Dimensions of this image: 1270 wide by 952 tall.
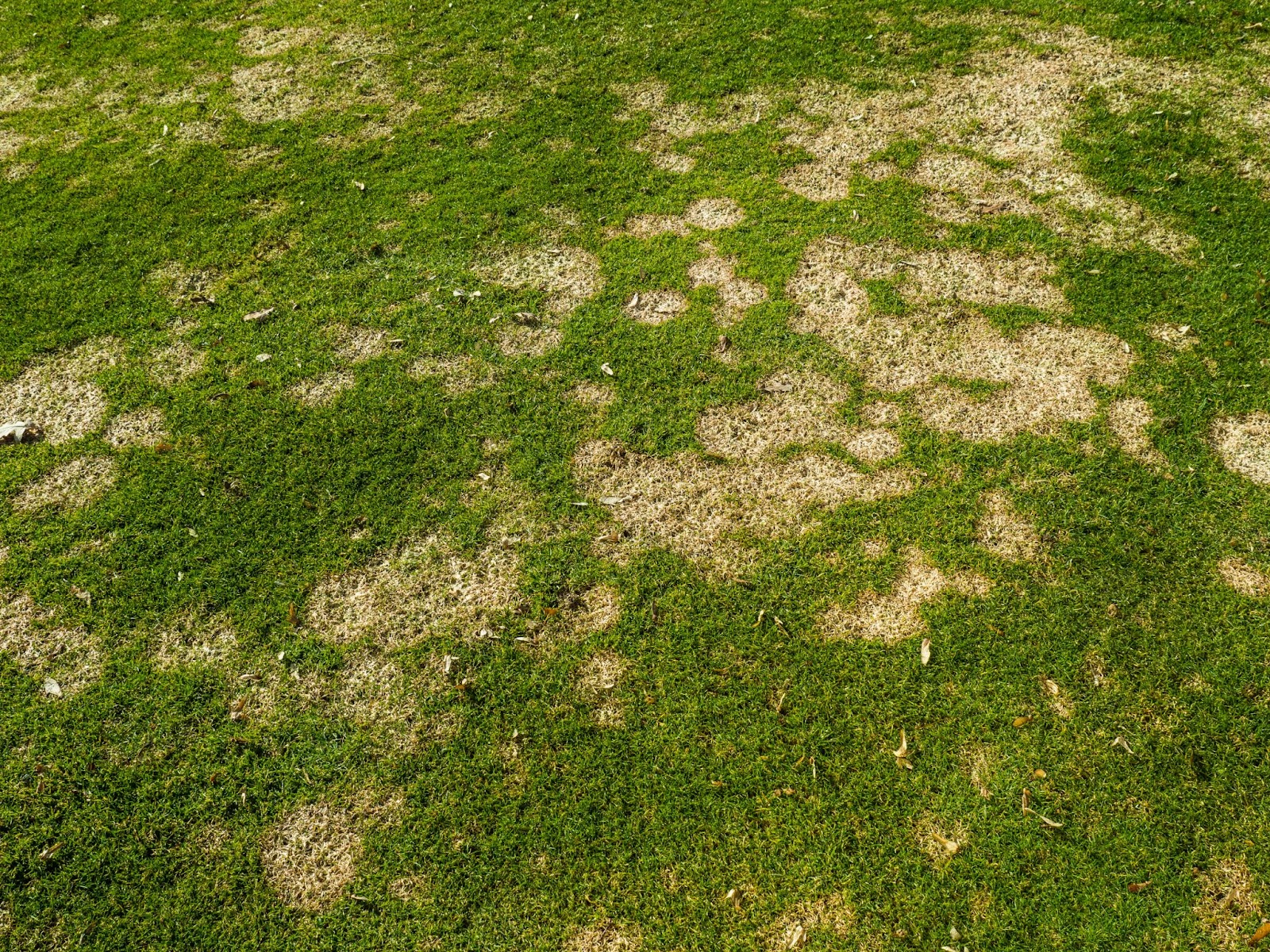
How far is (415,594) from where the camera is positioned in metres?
4.56

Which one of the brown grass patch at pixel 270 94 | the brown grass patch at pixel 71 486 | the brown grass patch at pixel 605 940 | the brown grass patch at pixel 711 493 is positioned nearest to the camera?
the brown grass patch at pixel 605 940

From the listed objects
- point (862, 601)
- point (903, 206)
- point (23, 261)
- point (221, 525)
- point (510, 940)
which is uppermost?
point (23, 261)

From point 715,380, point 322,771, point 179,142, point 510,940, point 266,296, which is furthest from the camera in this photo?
point 179,142

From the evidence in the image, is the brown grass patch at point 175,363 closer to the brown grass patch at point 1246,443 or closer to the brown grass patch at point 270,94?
the brown grass patch at point 270,94

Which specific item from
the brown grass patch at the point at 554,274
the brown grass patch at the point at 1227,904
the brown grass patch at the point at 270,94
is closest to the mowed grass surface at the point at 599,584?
the brown grass patch at the point at 1227,904

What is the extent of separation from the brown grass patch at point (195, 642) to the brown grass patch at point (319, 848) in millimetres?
1025

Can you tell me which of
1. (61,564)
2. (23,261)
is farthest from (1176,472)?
(23,261)

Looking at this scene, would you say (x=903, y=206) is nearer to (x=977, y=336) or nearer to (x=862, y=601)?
(x=977, y=336)

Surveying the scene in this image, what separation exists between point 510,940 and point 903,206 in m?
5.89

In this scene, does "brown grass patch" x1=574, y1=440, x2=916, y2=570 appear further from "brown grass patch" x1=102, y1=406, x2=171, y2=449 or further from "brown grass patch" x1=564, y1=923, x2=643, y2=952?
"brown grass patch" x1=102, y1=406, x2=171, y2=449

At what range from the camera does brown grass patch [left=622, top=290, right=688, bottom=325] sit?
590cm

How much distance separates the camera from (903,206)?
659cm

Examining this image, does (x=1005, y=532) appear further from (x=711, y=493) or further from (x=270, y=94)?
(x=270, y=94)

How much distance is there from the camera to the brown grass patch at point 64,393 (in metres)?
5.50
